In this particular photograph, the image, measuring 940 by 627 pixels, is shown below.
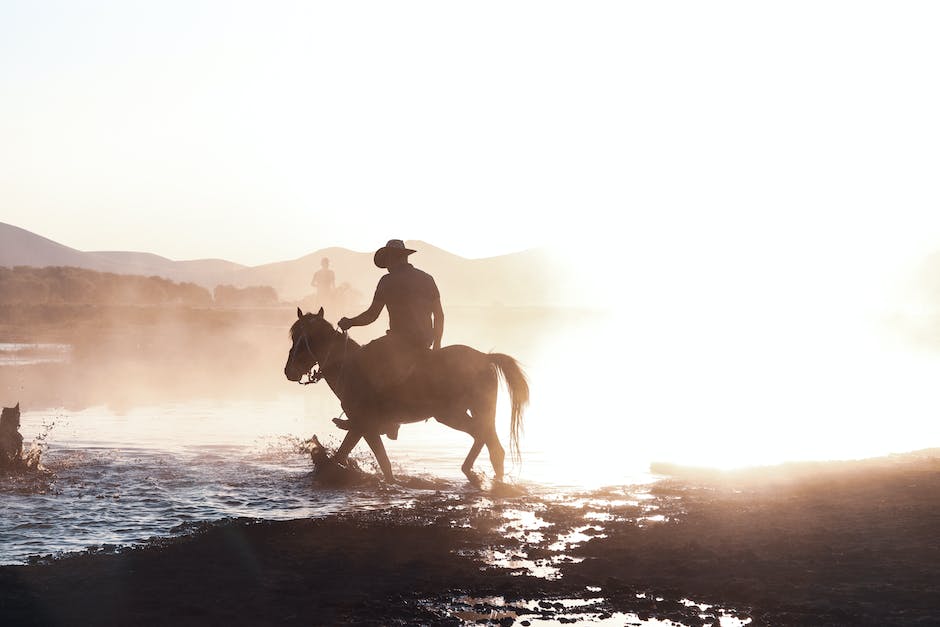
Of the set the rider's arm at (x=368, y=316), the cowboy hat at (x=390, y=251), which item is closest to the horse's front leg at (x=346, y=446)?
the rider's arm at (x=368, y=316)

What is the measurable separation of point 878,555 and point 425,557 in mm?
3630

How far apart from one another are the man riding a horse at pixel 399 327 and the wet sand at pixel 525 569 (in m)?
1.93

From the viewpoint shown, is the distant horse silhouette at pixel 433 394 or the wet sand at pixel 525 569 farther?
the distant horse silhouette at pixel 433 394

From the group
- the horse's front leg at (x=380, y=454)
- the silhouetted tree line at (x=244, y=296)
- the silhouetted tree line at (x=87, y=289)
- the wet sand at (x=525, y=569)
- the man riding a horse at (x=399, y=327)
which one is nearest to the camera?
the wet sand at (x=525, y=569)

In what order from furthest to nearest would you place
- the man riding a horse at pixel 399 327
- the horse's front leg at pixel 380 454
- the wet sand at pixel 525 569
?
the horse's front leg at pixel 380 454, the man riding a horse at pixel 399 327, the wet sand at pixel 525 569

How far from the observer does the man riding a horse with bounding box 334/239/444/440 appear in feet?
38.5

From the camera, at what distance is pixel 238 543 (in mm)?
8297

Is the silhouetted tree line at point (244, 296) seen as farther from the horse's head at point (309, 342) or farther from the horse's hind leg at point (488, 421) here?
the horse's hind leg at point (488, 421)

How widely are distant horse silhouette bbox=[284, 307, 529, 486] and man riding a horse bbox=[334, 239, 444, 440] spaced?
10 cm

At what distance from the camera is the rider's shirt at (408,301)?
11.7m

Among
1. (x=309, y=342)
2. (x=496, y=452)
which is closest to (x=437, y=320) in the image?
(x=309, y=342)

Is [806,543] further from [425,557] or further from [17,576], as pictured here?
[17,576]

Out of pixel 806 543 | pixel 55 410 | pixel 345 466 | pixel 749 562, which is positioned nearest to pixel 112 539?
pixel 345 466

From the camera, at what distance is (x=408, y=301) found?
463 inches
